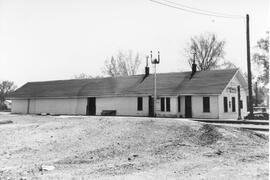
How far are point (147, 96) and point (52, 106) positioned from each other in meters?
13.4

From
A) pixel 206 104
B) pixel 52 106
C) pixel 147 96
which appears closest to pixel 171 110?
pixel 147 96

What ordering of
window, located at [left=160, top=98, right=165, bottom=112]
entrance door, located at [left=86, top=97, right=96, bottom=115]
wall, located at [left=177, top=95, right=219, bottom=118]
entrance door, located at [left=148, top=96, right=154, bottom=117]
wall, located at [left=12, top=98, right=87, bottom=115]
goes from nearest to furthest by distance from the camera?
wall, located at [left=177, top=95, right=219, bottom=118]
window, located at [left=160, top=98, right=165, bottom=112]
entrance door, located at [left=148, top=96, right=154, bottom=117]
entrance door, located at [left=86, top=97, right=96, bottom=115]
wall, located at [left=12, top=98, right=87, bottom=115]

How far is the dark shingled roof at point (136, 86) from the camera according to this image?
85.9 feet

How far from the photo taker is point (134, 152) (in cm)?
895

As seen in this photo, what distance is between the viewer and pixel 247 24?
25219 millimetres

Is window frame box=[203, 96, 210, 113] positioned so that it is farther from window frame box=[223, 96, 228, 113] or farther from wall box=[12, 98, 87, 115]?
wall box=[12, 98, 87, 115]

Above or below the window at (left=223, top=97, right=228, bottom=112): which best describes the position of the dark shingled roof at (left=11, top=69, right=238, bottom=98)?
above

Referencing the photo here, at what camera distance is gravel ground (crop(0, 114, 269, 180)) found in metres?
6.45

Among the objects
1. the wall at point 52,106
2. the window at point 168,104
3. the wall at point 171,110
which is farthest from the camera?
the wall at point 52,106

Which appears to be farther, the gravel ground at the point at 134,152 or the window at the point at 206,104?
the window at the point at 206,104

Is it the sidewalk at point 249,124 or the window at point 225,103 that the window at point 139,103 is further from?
the sidewalk at point 249,124

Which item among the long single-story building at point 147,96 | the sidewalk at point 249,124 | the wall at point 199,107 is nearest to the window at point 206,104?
the long single-story building at point 147,96

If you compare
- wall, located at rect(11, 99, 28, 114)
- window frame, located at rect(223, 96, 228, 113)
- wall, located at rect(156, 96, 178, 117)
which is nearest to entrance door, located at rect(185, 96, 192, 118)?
wall, located at rect(156, 96, 178, 117)

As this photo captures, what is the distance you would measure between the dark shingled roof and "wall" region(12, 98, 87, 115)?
2.46 ft
